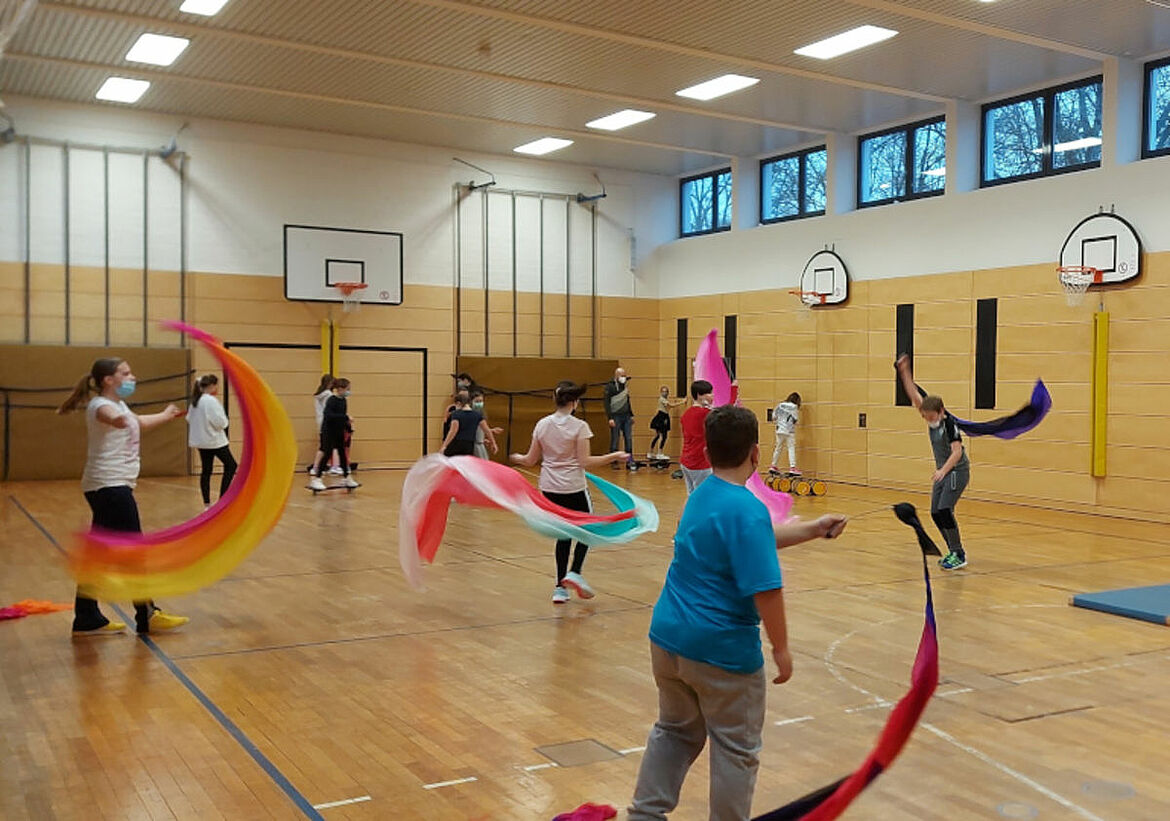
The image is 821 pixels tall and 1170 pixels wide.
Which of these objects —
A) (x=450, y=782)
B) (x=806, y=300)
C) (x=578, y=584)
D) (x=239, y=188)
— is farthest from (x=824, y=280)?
(x=450, y=782)

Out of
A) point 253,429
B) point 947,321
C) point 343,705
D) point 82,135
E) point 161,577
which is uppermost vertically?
point 82,135

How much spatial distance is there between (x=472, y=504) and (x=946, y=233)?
12.4 m

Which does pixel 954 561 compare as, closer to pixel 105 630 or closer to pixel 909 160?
pixel 105 630

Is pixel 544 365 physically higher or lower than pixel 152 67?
lower

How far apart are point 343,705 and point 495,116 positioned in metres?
14.7

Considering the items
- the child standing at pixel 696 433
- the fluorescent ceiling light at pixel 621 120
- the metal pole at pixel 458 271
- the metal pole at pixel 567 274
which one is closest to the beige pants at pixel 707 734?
the child standing at pixel 696 433

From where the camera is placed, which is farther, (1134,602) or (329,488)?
(329,488)

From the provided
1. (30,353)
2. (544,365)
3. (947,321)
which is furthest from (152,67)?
(947,321)

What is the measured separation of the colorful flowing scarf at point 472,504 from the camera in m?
7.09

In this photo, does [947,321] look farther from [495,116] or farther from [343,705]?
[343,705]

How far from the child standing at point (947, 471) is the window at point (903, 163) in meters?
8.46

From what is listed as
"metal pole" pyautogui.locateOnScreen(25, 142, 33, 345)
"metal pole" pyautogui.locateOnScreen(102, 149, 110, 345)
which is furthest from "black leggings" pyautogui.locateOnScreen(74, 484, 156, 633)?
"metal pole" pyautogui.locateOnScreen(102, 149, 110, 345)

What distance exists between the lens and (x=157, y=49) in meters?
15.5

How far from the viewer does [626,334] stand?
79.6 ft
